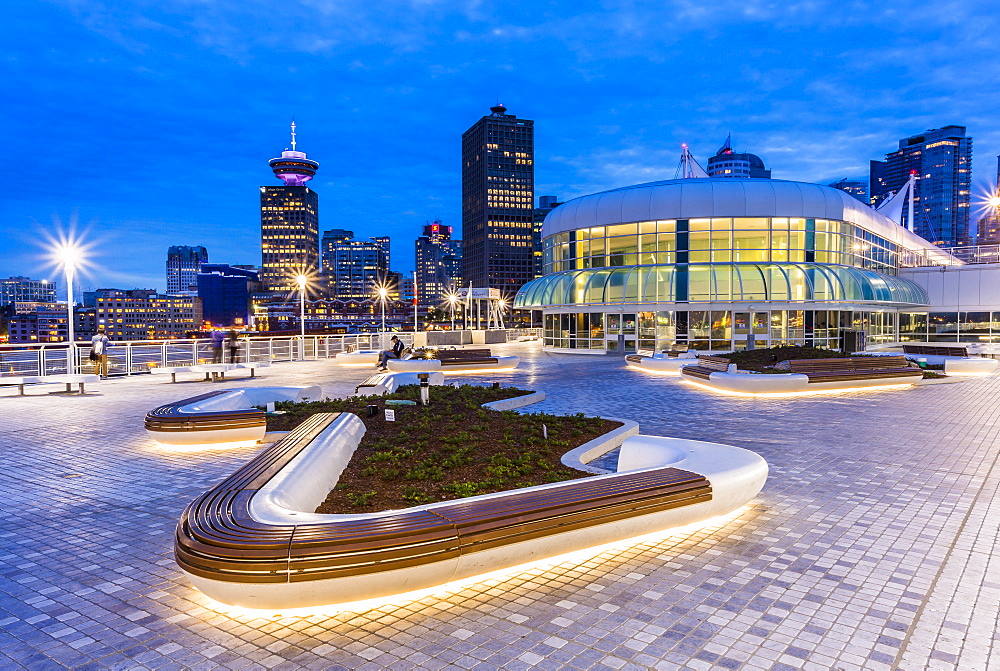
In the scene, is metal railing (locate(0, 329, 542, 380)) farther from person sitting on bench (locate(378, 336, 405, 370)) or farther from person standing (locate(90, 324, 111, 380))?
person sitting on bench (locate(378, 336, 405, 370))

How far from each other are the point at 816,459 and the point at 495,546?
21.5ft

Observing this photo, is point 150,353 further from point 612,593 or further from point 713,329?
point 713,329

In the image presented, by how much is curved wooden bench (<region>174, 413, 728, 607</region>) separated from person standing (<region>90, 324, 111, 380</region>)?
19.1 meters

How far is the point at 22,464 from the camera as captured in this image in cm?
901

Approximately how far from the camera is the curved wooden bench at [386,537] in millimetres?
4125

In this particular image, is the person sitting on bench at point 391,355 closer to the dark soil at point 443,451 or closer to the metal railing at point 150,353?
the metal railing at point 150,353

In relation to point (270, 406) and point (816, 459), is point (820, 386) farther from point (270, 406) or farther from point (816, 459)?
point (270, 406)

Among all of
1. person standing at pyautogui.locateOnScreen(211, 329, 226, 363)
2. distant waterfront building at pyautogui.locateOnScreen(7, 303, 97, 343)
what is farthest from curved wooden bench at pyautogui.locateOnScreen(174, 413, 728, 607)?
distant waterfront building at pyautogui.locateOnScreen(7, 303, 97, 343)

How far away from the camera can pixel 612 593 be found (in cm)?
465

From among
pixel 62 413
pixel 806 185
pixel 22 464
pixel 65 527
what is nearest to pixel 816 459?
pixel 65 527

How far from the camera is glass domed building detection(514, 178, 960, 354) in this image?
3532 centimetres

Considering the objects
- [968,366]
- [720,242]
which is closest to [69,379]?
[968,366]

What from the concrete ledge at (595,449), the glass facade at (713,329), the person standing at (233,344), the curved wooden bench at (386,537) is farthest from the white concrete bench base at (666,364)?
the curved wooden bench at (386,537)

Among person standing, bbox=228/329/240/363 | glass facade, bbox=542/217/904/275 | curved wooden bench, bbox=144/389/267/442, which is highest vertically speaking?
glass facade, bbox=542/217/904/275
